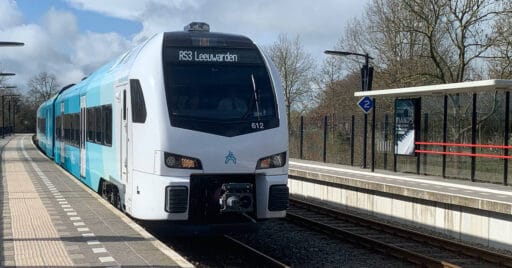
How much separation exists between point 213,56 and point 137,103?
1276 millimetres

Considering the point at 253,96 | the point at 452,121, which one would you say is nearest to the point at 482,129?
the point at 452,121

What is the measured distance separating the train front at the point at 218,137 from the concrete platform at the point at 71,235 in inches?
25.1

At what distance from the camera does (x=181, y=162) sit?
8.07 meters

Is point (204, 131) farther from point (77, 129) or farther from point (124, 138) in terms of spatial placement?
point (77, 129)

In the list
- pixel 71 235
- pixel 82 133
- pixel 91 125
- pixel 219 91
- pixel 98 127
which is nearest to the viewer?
pixel 219 91

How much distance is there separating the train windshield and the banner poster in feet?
35.4

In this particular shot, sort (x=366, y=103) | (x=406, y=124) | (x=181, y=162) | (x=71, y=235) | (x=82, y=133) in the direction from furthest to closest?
(x=366, y=103)
(x=406, y=124)
(x=82, y=133)
(x=71, y=235)
(x=181, y=162)

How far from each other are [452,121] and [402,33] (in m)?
12.4

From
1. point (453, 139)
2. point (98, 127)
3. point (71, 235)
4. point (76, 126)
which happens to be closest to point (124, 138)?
point (71, 235)

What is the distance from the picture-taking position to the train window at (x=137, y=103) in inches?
333

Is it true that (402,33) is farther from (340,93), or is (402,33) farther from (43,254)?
(43,254)

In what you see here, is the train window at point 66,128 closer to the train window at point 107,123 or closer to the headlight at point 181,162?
the train window at point 107,123

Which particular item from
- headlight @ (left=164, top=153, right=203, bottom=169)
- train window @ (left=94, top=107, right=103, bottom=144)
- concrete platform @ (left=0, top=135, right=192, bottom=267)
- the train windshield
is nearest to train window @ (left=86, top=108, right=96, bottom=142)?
train window @ (left=94, top=107, right=103, bottom=144)

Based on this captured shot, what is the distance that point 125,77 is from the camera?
949cm
